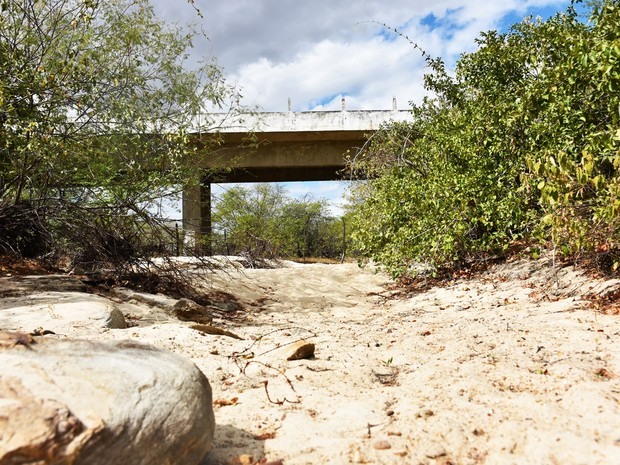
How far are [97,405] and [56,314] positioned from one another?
3.27 meters

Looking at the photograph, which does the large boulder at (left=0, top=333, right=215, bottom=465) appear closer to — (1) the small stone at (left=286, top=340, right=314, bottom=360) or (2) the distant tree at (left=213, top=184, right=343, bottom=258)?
(1) the small stone at (left=286, top=340, right=314, bottom=360)

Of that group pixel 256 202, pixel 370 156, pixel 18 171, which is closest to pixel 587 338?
pixel 18 171

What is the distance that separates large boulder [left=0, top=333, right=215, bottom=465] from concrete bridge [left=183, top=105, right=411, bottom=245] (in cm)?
1286

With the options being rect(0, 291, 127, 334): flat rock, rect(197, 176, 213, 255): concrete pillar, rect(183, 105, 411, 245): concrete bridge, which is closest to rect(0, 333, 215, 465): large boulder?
rect(0, 291, 127, 334): flat rock

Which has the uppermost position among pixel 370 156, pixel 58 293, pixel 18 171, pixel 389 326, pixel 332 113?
pixel 332 113

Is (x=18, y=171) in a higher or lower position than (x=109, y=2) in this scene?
lower

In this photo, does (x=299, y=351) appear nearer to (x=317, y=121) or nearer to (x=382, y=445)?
(x=382, y=445)

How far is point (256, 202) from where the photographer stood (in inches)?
982

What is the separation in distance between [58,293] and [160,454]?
14.4ft

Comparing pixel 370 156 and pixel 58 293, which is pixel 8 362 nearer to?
pixel 58 293

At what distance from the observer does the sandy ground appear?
2.34 metres

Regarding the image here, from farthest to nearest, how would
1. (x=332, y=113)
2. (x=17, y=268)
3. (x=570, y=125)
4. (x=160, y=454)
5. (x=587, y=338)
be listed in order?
(x=332, y=113) < (x=17, y=268) < (x=570, y=125) < (x=587, y=338) < (x=160, y=454)

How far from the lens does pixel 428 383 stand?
3.26 meters

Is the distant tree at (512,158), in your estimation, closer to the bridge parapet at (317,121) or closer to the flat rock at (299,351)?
the flat rock at (299,351)
